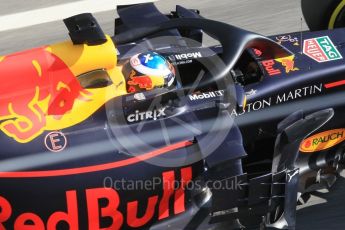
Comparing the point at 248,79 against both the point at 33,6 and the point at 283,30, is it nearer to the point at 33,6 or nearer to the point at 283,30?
the point at 283,30

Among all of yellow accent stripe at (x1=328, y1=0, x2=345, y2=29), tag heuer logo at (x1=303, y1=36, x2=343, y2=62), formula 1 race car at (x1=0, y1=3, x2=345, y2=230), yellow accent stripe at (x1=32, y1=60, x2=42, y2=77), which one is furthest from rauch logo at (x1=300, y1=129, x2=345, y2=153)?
yellow accent stripe at (x1=32, y1=60, x2=42, y2=77)

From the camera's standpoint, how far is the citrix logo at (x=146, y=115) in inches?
162

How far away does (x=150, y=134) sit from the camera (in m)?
4.12

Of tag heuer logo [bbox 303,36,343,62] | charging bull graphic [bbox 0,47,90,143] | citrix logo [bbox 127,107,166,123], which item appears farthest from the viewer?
tag heuer logo [bbox 303,36,343,62]

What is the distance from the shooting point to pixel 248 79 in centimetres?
473

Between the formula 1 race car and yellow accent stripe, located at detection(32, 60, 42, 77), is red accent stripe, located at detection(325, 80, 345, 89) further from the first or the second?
yellow accent stripe, located at detection(32, 60, 42, 77)

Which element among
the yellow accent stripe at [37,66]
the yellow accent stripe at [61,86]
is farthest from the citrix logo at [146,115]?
the yellow accent stripe at [37,66]

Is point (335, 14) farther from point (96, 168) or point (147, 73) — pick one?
point (96, 168)

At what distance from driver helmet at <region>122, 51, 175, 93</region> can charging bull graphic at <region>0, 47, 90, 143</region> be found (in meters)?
0.31

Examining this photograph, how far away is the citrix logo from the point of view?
13.5 ft

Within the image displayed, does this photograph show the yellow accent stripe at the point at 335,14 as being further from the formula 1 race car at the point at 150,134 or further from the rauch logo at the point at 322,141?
the rauch logo at the point at 322,141

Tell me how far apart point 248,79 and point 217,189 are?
38.6 inches

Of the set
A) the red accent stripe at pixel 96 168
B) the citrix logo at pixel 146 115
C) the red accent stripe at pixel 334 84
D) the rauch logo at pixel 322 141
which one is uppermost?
the citrix logo at pixel 146 115

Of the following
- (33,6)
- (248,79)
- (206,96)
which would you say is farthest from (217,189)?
(33,6)
